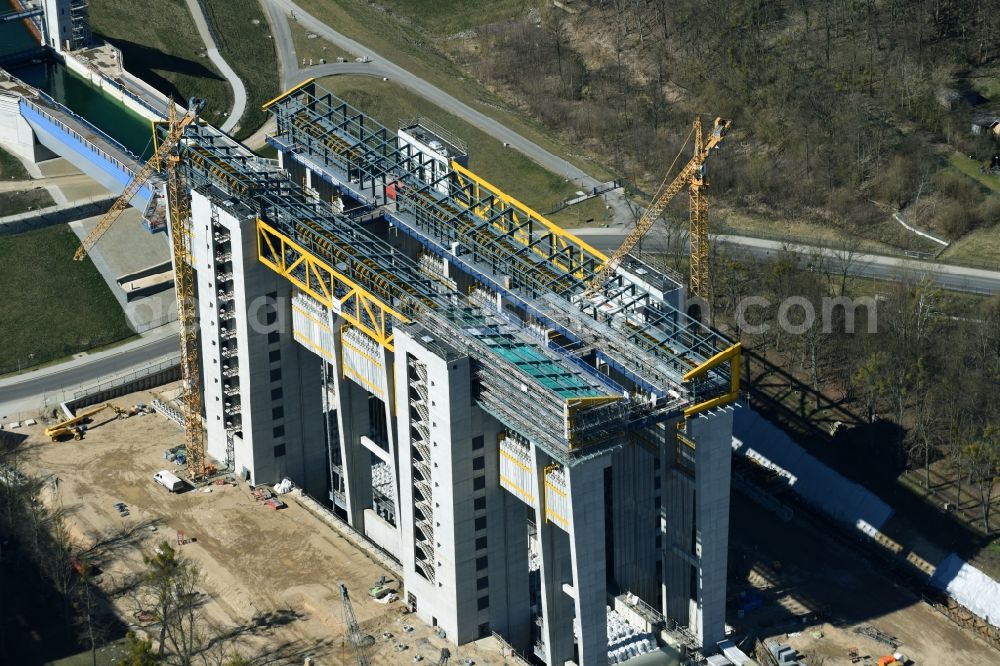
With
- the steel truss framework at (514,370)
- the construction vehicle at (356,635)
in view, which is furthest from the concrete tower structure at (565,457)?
the construction vehicle at (356,635)

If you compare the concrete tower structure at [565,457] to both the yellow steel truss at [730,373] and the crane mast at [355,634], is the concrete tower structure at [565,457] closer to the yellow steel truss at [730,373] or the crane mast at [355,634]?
the yellow steel truss at [730,373]

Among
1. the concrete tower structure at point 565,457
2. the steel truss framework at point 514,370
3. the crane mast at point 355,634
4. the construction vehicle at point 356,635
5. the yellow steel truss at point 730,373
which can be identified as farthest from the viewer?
the construction vehicle at point 356,635

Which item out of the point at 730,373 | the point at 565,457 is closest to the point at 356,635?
the point at 565,457

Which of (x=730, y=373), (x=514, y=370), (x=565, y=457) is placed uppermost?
(x=514, y=370)

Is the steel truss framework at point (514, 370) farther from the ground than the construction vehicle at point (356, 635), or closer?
farther from the ground

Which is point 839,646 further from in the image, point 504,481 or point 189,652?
point 189,652

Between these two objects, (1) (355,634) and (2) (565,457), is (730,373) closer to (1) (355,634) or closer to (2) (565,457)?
(2) (565,457)
